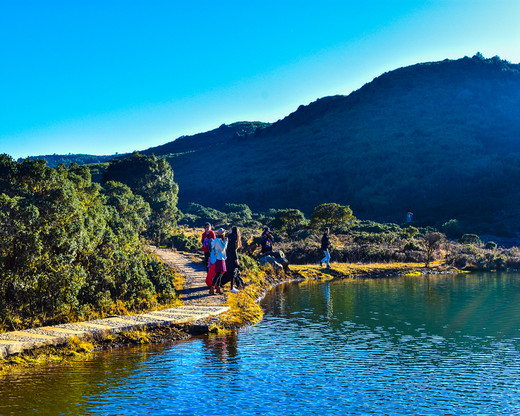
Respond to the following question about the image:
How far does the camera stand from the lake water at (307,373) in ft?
24.7

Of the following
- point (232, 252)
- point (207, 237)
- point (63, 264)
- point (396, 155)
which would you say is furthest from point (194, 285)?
point (396, 155)

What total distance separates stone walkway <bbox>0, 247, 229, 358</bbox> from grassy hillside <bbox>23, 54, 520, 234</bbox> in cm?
5323

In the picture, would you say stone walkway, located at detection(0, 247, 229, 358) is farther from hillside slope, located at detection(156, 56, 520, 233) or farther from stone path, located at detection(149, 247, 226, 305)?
hillside slope, located at detection(156, 56, 520, 233)

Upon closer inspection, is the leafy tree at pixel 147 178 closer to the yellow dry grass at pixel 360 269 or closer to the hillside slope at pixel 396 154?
the yellow dry grass at pixel 360 269

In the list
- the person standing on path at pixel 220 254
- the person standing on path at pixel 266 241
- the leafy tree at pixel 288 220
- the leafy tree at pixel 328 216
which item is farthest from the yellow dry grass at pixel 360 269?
the leafy tree at pixel 288 220

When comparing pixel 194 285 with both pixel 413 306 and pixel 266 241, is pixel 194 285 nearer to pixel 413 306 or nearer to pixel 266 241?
pixel 413 306

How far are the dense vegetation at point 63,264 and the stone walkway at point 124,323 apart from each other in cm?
57

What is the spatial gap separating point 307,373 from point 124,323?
474 centimetres

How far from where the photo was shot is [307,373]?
9297 mm

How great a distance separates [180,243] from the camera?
3603cm

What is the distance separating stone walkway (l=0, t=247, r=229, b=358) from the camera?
32.5 ft

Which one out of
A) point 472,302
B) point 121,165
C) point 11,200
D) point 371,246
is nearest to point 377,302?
point 472,302

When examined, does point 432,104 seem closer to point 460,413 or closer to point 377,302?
point 377,302

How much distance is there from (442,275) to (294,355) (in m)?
22.4
